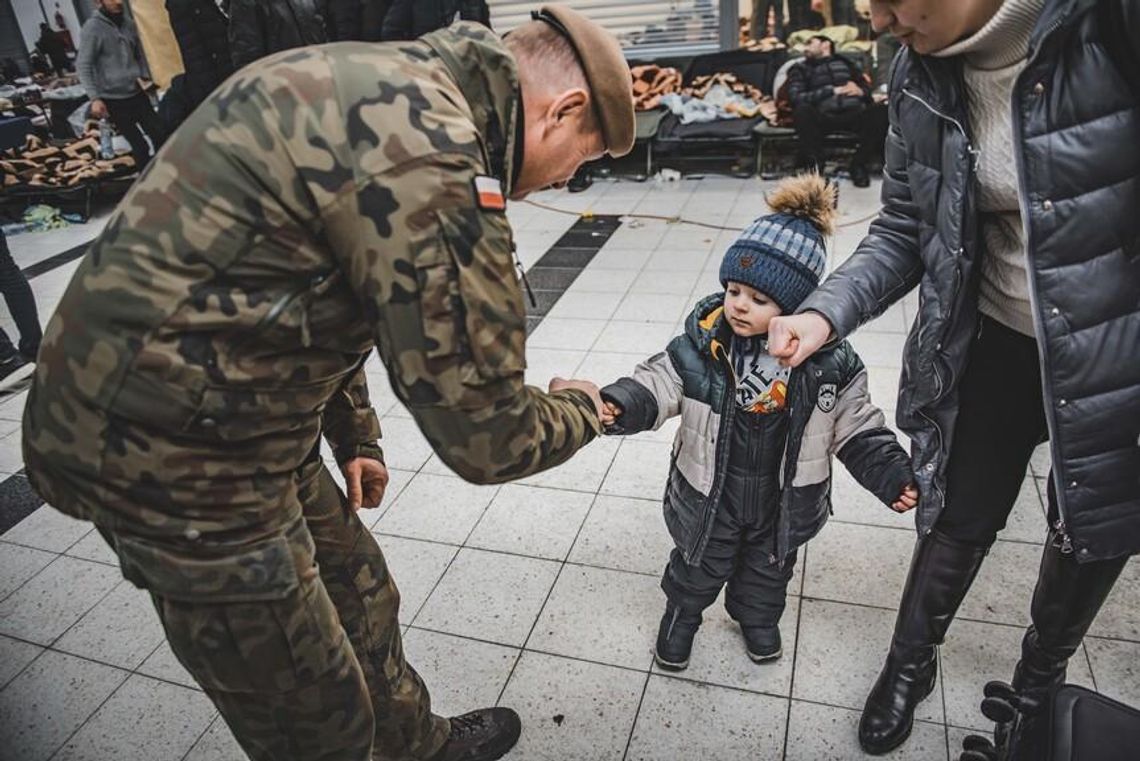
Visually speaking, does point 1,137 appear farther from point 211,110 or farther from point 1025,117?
point 1025,117

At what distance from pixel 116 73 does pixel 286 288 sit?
24.2 ft

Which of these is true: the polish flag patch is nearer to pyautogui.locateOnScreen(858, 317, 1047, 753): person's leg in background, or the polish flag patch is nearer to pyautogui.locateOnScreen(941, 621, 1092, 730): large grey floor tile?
pyautogui.locateOnScreen(858, 317, 1047, 753): person's leg in background

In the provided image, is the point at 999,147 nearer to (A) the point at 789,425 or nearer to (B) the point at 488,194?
(A) the point at 789,425

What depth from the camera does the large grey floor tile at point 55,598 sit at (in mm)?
2418

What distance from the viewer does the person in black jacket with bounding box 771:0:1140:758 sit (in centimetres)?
116

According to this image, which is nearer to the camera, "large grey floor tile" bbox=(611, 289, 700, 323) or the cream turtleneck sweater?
the cream turtleneck sweater

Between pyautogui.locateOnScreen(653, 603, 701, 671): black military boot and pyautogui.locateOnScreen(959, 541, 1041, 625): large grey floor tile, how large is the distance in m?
0.79

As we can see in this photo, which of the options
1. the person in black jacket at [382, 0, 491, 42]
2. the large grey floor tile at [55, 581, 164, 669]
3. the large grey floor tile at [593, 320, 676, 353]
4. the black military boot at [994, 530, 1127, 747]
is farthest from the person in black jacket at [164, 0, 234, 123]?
the black military boot at [994, 530, 1127, 747]

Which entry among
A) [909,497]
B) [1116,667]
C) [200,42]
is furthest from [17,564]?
[200,42]

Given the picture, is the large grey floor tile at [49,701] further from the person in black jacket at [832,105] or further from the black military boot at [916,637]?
the person in black jacket at [832,105]

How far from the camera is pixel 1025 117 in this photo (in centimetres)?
118

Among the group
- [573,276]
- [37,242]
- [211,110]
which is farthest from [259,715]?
[37,242]

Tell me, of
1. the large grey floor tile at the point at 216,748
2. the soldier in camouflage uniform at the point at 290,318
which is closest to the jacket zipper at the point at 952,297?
the soldier in camouflage uniform at the point at 290,318

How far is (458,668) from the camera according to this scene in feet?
7.05
